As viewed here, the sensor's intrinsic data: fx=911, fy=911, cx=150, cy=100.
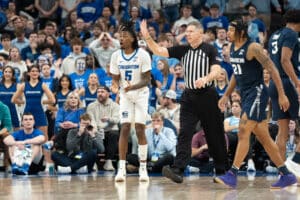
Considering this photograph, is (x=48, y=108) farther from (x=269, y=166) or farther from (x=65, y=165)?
(x=269, y=166)

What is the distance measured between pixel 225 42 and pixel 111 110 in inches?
165

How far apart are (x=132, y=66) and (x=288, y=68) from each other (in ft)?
7.67

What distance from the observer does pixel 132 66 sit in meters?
13.0

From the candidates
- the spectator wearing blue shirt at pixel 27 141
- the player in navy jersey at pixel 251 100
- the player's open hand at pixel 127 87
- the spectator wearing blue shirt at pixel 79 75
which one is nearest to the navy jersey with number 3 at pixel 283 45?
the player in navy jersey at pixel 251 100

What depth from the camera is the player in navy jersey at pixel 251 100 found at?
37.8 feet

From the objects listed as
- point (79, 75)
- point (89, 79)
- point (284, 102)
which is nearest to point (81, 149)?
point (89, 79)

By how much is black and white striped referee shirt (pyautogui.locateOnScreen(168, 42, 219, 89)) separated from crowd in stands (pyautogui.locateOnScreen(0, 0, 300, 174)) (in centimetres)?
318

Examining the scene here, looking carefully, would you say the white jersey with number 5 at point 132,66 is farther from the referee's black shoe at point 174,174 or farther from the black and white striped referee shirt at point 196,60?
the referee's black shoe at point 174,174

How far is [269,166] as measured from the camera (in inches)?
618

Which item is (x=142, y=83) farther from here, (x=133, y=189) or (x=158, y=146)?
(x=158, y=146)

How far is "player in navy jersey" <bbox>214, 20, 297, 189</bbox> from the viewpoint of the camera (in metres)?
11.5

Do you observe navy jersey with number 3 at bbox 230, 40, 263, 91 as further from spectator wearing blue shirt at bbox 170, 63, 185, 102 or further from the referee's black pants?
spectator wearing blue shirt at bbox 170, 63, 185, 102

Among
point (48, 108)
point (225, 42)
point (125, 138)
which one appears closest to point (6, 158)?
point (48, 108)

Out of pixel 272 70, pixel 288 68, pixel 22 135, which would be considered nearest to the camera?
pixel 272 70
